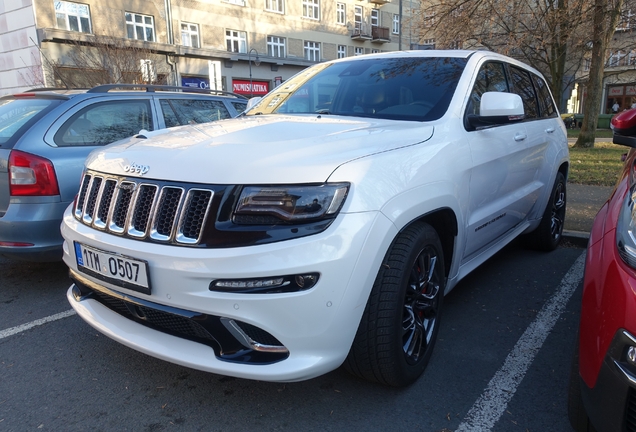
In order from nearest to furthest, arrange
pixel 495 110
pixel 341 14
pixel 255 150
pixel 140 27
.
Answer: pixel 255 150
pixel 495 110
pixel 140 27
pixel 341 14

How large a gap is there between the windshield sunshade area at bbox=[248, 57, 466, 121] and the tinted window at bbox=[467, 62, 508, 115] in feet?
0.53

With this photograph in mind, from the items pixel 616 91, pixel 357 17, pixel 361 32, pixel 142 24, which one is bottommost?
pixel 616 91

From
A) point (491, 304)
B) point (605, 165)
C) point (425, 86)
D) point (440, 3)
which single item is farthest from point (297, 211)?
point (440, 3)

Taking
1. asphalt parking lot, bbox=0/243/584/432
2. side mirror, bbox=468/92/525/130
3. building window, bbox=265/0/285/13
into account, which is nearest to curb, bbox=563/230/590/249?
asphalt parking lot, bbox=0/243/584/432

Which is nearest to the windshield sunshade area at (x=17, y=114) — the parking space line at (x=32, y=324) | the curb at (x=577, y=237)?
the parking space line at (x=32, y=324)

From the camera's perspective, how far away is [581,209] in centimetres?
628

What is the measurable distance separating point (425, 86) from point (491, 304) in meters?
1.65

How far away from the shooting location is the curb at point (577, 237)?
16.4ft

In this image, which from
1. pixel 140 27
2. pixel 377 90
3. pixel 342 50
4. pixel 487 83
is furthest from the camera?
pixel 342 50

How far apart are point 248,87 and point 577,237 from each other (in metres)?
27.9

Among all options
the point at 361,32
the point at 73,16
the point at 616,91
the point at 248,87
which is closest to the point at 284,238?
the point at 73,16

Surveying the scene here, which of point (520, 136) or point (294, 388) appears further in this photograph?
point (520, 136)

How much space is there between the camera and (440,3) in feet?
48.9

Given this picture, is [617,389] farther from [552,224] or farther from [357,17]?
[357,17]
